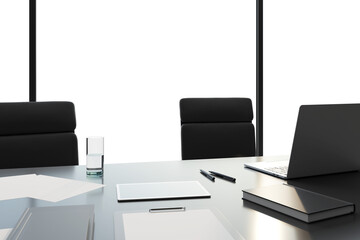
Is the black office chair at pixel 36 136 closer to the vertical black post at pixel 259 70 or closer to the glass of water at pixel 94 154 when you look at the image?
the glass of water at pixel 94 154

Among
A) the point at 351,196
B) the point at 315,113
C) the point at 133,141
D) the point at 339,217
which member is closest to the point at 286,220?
the point at 339,217

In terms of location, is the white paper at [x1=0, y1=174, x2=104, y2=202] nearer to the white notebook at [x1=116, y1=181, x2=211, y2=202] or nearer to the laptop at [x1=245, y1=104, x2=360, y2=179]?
the white notebook at [x1=116, y1=181, x2=211, y2=202]

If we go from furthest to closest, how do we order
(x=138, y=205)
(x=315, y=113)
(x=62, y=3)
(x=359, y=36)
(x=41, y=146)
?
(x=359, y=36) < (x=62, y=3) < (x=41, y=146) < (x=315, y=113) < (x=138, y=205)

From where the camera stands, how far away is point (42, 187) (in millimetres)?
1141

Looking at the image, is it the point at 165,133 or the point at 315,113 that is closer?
the point at 315,113

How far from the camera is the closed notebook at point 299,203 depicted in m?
0.83

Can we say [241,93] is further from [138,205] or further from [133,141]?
[138,205]

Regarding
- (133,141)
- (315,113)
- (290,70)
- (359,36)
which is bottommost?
(133,141)

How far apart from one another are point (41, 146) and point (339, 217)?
136cm

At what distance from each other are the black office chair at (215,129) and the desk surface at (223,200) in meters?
0.44

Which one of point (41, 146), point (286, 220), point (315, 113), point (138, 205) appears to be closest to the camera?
point (286, 220)

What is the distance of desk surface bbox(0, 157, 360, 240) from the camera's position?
2.56 feet

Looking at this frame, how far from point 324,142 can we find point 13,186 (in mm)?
1004

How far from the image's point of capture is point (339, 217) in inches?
34.1
